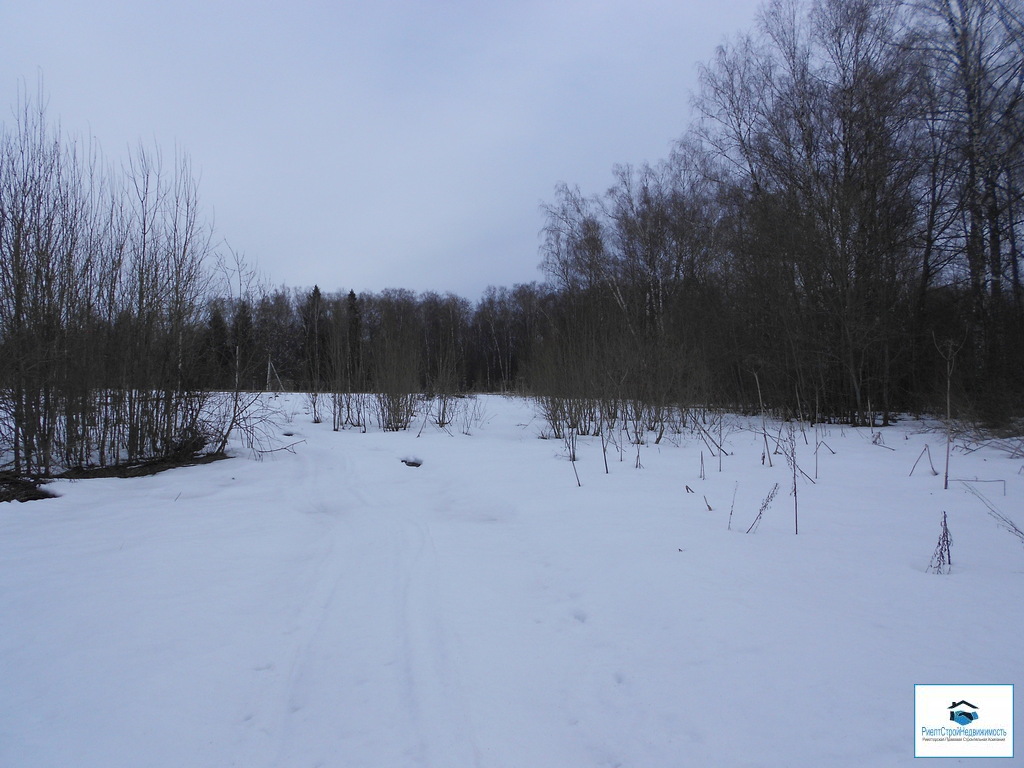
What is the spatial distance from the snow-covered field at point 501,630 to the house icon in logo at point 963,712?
0.13 metres

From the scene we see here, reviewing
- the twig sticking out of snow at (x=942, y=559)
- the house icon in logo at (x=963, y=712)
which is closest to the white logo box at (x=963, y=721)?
the house icon in logo at (x=963, y=712)

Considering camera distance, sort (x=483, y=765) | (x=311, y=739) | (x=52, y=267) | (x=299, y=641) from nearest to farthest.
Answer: (x=483, y=765) < (x=311, y=739) < (x=299, y=641) < (x=52, y=267)

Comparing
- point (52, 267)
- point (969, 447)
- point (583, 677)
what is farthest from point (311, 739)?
point (969, 447)

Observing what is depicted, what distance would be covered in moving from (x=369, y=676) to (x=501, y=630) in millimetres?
722

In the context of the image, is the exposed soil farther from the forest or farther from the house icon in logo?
the house icon in logo

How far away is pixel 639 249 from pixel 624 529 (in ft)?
56.7

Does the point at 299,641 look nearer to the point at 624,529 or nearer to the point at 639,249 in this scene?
the point at 624,529

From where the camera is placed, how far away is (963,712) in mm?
1757

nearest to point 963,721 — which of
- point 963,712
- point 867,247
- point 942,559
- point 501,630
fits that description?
point 963,712

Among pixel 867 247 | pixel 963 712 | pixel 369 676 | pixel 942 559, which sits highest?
pixel 867 247

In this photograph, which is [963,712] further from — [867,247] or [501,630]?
[867,247]

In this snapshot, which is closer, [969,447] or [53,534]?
[53,534]

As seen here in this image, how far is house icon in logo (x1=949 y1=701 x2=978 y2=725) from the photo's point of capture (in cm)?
172

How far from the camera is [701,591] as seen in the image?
9.21ft
